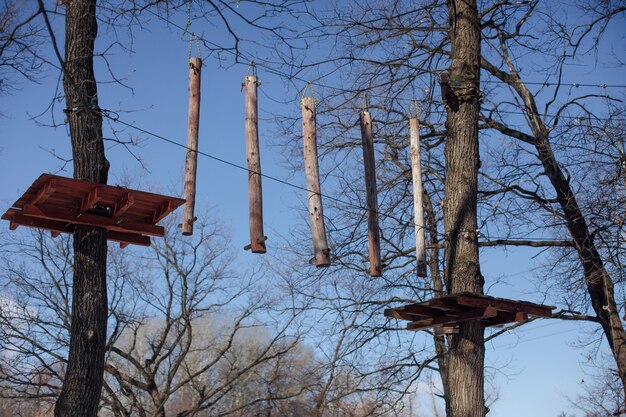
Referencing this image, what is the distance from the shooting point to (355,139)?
12969 millimetres

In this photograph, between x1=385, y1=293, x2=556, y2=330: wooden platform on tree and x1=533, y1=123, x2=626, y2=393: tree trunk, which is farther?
x1=533, y1=123, x2=626, y2=393: tree trunk

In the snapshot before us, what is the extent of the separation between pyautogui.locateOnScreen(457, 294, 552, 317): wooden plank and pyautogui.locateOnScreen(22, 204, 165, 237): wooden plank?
319 cm

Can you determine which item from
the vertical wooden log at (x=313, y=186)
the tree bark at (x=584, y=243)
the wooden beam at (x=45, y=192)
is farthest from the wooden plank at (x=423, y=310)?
the tree bark at (x=584, y=243)

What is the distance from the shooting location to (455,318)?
776 cm

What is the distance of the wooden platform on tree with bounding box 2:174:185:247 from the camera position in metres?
6.48

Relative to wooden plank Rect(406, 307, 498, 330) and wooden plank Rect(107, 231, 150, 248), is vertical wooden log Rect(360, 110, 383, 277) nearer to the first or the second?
wooden plank Rect(406, 307, 498, 330)

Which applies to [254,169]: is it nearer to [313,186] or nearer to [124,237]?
[313,186]

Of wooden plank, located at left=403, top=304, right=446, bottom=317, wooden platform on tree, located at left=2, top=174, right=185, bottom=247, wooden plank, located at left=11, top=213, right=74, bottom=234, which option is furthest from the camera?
wooden plank, located at left=403, top=304, right=446, bottom=317

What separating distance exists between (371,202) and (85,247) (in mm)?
2826

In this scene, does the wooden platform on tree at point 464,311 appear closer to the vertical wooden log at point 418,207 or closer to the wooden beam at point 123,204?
the vertical wooden log at point 418,207

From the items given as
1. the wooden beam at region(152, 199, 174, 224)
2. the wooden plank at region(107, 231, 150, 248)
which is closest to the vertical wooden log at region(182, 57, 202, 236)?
the wooden beam at region(152, 199, 174, 224)

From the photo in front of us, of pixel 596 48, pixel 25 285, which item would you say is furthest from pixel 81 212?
pixel 25 285

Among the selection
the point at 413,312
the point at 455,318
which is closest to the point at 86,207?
the point at 413,312

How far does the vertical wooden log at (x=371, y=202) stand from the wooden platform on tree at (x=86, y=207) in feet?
5.98
